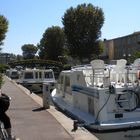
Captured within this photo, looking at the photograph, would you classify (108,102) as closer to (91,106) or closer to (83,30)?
(91,106)

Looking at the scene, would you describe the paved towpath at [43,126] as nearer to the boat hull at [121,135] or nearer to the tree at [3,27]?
the boat hull at [121,135]

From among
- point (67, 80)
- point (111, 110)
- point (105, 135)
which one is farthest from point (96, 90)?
point (67, 80)

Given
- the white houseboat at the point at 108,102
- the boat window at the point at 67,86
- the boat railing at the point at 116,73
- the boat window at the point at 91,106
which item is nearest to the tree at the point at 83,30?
the boat window at the point at 67,86

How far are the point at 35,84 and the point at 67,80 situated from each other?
58.3ft

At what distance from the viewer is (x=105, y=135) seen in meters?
11.2

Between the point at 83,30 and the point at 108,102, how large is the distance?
53758mm

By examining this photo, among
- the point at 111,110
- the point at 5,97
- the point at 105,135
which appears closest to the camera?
the point at 5,97

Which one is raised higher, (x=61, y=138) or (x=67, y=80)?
(x=67, y=80)

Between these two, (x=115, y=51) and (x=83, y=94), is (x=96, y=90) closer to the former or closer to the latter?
(x=83, y=94)

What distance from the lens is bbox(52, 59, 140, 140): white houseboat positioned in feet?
37.1

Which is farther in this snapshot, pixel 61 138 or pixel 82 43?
pixel 82 43

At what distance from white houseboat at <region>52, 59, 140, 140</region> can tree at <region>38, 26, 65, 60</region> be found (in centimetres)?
7107

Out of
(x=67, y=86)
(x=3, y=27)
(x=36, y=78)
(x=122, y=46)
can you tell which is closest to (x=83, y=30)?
(x=36, y=78)

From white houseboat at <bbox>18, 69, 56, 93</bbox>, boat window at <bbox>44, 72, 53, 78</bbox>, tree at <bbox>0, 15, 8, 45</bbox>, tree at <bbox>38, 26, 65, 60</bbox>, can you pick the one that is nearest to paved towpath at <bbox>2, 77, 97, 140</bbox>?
tree at <bbox>0, 15, 8, 45</bbox>
